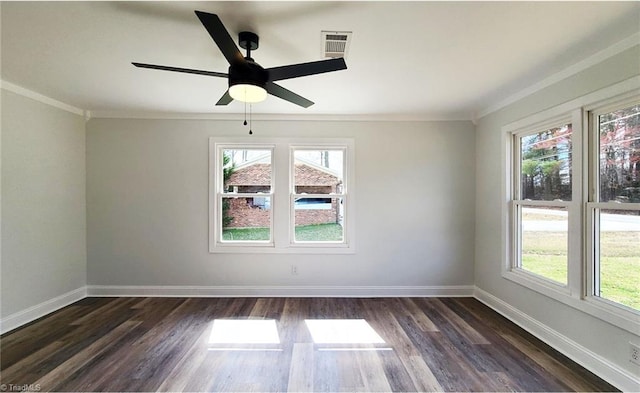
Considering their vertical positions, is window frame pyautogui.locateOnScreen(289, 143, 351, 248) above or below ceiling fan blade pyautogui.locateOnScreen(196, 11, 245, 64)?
below

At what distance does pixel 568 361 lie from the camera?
224 centimetres

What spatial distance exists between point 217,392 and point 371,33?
2649 millimetres

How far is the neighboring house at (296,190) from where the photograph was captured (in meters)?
3.81

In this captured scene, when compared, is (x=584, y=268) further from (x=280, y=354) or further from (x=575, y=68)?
(x=280, y=354)

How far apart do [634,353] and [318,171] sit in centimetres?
323

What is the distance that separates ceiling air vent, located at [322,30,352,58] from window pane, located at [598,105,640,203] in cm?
208

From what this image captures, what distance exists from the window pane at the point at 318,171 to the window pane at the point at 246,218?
53cm

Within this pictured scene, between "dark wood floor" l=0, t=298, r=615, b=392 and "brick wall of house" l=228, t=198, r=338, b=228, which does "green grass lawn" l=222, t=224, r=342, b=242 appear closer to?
"brick wall of house" l=228, t=198, r=338, b=228

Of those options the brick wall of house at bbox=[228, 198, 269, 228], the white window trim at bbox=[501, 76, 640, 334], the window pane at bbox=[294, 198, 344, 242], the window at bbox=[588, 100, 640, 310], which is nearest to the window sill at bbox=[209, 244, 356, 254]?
the window pane at bbox=[294, 198, 344, 242]

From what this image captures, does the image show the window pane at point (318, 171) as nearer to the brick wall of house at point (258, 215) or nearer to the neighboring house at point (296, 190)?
the neighboring house at point (296, 190)

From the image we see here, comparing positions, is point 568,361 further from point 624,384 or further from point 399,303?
point 399,303

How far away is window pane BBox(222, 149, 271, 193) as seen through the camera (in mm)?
3816

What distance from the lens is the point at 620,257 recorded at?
2057 millimetres

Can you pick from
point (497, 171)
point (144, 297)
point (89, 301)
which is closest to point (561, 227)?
point (497, 171)
